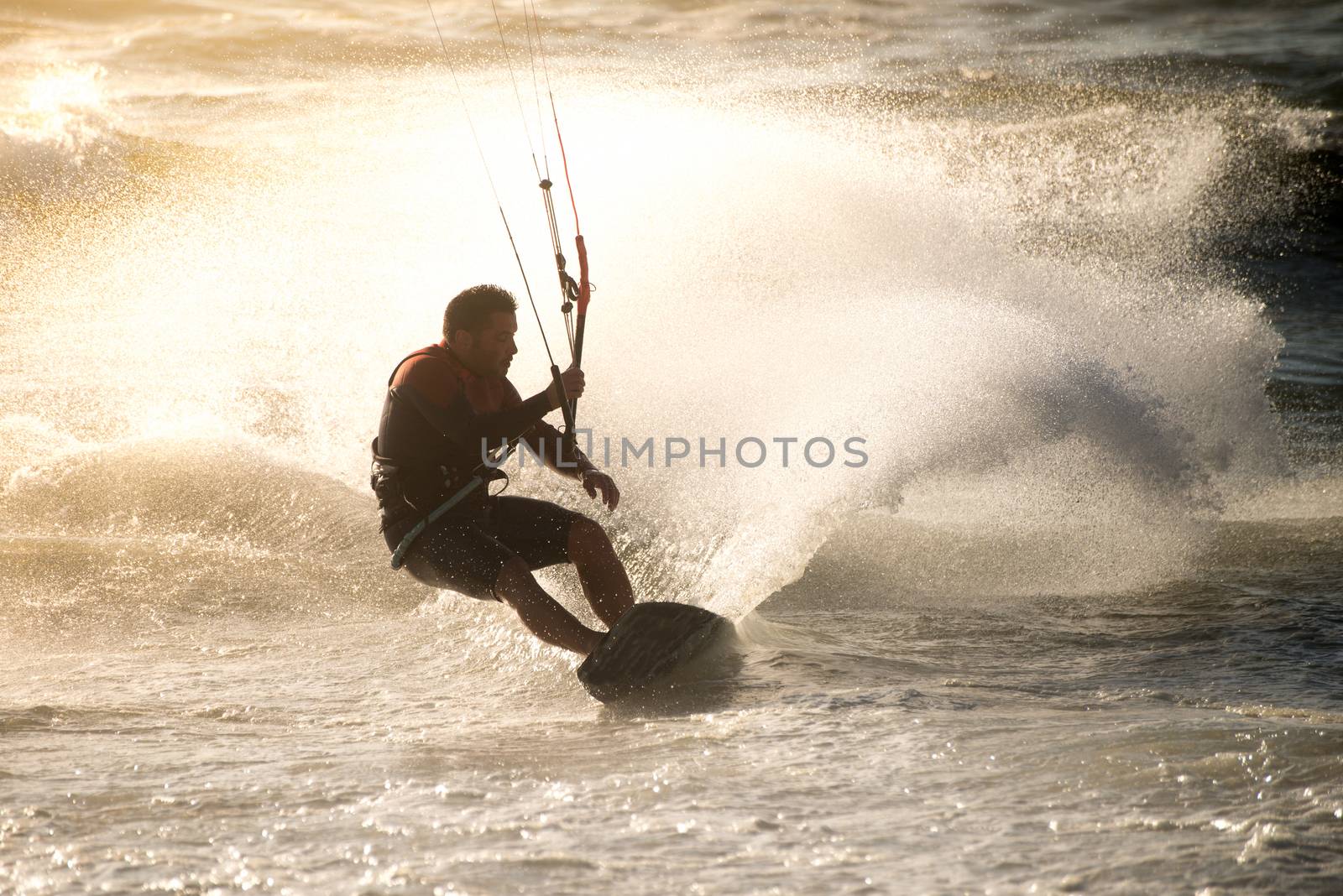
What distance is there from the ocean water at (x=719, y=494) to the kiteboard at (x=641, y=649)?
0.12 metres

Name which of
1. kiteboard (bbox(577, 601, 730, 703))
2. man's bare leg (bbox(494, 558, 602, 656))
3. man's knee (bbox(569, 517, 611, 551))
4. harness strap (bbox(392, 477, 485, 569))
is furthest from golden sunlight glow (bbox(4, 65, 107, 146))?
kiteboard (bbox(577, 601, 730, 703))

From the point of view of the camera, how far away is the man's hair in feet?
16.3

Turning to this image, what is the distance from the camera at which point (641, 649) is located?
4473 mm

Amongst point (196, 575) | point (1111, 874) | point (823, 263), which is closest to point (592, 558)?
point (1111, 874)

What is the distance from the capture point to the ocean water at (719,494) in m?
3.17

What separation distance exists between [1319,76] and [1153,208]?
23.1 ft

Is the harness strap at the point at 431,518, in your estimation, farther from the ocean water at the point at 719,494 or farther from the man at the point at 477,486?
the ocean water at the point at 719,494

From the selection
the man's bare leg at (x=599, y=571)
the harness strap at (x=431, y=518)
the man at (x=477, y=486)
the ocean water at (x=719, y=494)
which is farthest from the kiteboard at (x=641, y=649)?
the harness strap at (x=431, y=518)

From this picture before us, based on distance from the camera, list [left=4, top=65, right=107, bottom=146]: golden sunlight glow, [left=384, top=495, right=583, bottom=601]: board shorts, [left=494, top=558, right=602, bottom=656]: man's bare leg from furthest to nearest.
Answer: [left=4, top=65, right=107, bottom=146]: golden sunlight glow, [left=384, top=495, right=583, bottom=601]: board shorts, [left=494, top=558, right=602, bottom=656]: man's bare leg

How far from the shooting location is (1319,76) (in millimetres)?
19203

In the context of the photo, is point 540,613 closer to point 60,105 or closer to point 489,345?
point 489,345

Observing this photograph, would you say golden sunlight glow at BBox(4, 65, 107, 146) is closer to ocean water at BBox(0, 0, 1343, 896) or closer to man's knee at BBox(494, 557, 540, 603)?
ocean water at BBox(0, 0, 1343, 896)

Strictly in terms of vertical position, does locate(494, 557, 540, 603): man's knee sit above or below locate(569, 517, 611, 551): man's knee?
below

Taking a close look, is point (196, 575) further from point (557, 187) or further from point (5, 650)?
point (557, 187)
